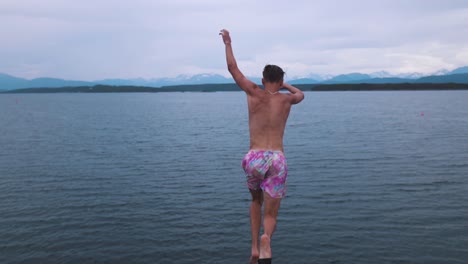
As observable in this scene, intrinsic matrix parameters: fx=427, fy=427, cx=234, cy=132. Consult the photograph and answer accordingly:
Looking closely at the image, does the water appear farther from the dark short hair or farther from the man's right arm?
the dark short hair

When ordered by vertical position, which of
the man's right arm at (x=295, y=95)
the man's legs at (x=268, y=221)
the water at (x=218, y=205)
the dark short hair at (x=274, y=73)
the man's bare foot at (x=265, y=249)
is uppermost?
the dark short hair at (x=274, y=73)

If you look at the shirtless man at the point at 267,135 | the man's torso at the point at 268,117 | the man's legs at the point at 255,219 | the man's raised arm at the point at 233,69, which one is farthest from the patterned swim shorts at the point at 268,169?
the man's raised arm at the point at 233,69

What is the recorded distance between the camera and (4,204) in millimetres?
24141

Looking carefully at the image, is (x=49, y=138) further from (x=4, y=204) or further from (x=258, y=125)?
(x=258, y=125)

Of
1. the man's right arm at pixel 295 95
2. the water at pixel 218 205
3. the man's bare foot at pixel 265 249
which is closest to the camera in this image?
the man's bare foot at pixel 265 249

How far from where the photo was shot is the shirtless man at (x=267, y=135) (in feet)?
20.1

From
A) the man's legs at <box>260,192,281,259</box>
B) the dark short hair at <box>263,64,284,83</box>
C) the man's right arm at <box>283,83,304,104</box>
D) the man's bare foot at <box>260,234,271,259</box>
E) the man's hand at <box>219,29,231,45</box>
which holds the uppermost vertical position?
the man's hand at <box>219,29,231,45</box>

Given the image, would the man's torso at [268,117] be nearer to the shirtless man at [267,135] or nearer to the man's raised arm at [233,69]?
the shirtless man at [267,135]

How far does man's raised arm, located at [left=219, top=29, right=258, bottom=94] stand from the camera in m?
6.07

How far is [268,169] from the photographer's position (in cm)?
611

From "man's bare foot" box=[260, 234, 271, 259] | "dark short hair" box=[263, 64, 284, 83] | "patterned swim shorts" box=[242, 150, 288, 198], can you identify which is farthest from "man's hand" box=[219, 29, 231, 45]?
"man's bare foot" box=[260, 234, 271, 259]

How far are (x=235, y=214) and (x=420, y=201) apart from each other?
10.4 m

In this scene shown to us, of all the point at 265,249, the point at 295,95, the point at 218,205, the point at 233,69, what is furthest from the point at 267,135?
Result: the point at 218,205

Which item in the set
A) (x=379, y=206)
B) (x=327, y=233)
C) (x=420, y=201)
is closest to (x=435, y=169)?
(x=420, y=201)
